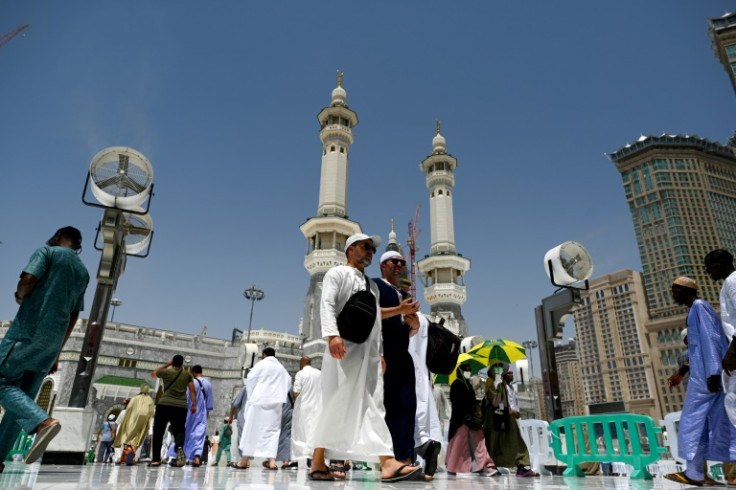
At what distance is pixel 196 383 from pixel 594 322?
88.3 meters

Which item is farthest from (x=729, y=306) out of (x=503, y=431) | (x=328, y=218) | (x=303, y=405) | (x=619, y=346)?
(x=619, y=346)

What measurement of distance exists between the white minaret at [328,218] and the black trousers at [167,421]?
2039 cm

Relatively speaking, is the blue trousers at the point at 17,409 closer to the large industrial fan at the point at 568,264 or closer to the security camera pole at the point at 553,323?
the security camera pole at the point at 553,323

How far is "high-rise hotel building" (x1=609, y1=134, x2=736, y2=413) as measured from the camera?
69.4 metres

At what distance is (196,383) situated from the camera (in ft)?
21.9

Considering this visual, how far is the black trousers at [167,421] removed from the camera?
5582 mm

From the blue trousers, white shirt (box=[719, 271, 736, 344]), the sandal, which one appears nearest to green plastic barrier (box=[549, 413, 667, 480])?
white shirt (box=[719, 271, 736, 344])

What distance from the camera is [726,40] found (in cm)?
4462

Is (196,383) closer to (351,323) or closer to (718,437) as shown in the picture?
(351,323)

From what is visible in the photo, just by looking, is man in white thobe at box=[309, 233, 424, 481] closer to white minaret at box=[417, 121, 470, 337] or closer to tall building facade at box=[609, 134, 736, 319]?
white minaret at box=[417, 121, 470, 337]

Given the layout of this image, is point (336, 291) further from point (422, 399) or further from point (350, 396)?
point (422, 399)

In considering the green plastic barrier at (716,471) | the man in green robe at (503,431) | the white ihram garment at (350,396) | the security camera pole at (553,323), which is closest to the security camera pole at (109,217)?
the white ihram garment at (350,396)

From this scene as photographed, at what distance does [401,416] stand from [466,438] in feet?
8.22

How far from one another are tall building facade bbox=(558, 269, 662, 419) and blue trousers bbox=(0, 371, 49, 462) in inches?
3086
